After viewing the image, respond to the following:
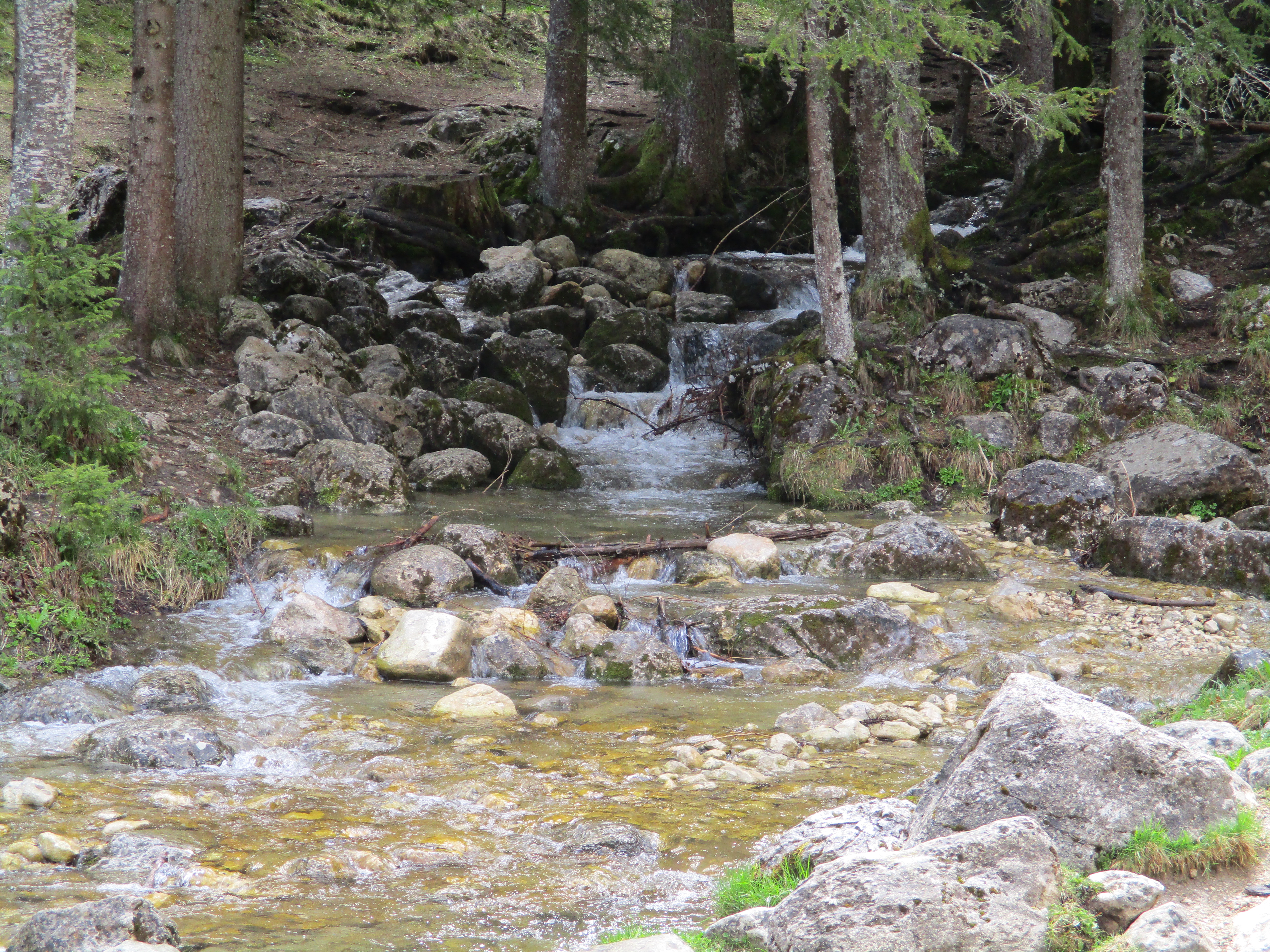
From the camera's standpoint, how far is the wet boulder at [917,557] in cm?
835

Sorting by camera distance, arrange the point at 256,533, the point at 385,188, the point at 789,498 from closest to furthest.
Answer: the point at 256,533 < the point at 789,498 < the point at 385,188

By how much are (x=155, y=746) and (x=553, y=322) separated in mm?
10871

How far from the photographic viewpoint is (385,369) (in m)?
12.8

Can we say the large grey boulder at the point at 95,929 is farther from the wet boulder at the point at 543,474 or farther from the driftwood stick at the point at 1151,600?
the wet boulder at the point at 543,474

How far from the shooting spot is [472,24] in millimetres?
27422

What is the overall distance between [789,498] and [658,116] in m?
11.4

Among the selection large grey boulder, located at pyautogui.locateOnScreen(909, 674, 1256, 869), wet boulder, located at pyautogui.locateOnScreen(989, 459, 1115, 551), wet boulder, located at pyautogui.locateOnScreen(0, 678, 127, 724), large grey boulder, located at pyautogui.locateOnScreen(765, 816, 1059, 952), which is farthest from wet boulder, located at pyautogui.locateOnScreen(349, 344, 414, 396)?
large grey boulder, located at pyautogui.locateOnScreen(765, 816, 1059, 952)

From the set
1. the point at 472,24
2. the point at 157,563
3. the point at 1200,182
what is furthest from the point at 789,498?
the point at 472,24

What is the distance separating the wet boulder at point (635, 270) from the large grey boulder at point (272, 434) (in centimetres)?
724

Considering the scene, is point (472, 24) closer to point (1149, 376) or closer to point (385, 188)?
point (385, 188)

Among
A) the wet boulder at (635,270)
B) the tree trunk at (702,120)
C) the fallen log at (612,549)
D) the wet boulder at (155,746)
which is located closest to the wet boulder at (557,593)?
the fallen log at (612,549)

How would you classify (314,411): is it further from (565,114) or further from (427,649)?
(565,114)

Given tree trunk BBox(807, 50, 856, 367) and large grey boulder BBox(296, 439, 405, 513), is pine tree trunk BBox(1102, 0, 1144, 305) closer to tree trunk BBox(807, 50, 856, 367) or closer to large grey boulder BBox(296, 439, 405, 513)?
tree trunk BBox(807, 50, 856, 367)

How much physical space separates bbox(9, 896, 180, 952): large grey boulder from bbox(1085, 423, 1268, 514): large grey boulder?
8.90 meters
